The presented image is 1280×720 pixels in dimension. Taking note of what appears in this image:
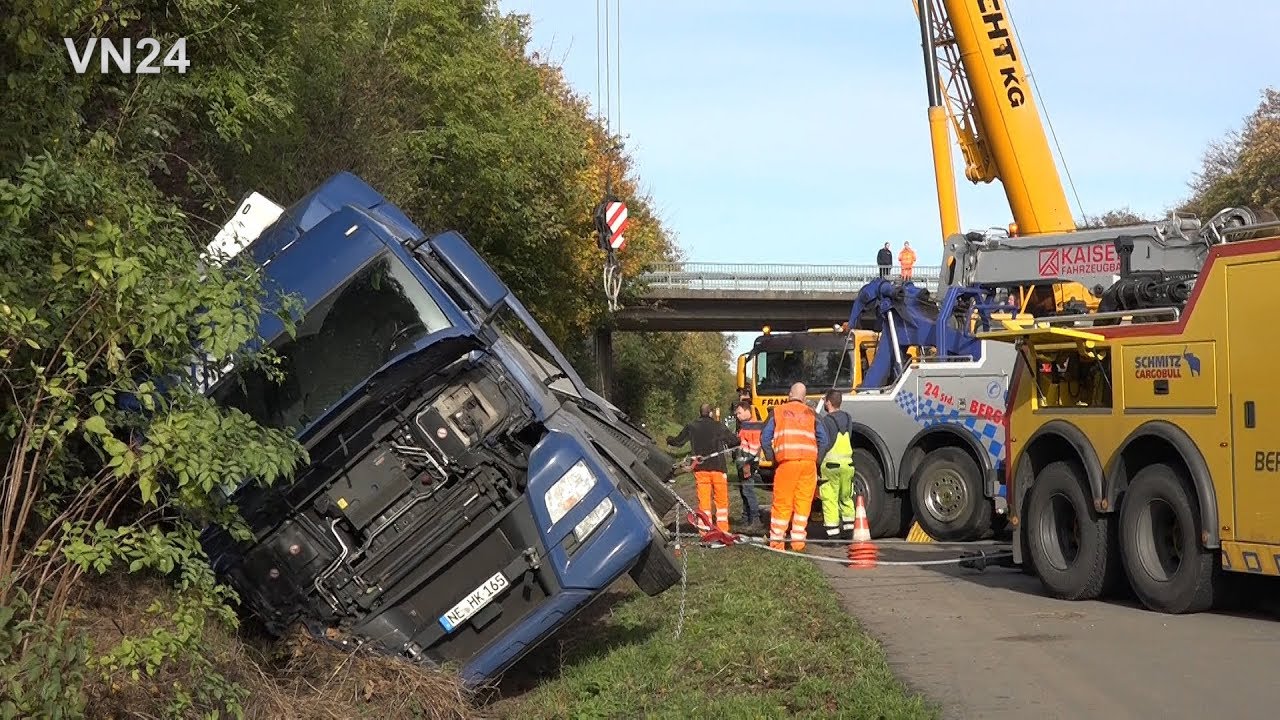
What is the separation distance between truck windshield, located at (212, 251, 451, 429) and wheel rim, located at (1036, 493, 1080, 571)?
5.90 metres

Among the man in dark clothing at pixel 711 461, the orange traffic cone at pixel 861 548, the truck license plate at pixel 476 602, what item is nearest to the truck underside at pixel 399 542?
the truck license plate at pixel 476 602

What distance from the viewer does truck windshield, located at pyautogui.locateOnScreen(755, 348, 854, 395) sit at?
2116 centimetres

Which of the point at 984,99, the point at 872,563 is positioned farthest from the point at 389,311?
the point at 984,99

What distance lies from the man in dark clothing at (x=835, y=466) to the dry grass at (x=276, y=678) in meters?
8.74

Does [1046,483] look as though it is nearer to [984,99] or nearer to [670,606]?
[670,606]

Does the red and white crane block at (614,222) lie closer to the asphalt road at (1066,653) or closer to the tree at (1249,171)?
the asphalt road at (1066,653)

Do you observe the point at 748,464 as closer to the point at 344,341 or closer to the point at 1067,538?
the point at 1067,538

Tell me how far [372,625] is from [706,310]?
44504 millimetres

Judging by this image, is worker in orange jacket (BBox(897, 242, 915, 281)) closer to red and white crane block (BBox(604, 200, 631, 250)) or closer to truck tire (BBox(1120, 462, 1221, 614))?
red and white crane block (BBox(604, 200, 631, 250))

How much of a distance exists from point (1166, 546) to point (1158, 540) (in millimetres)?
70

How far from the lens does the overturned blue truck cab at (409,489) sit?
27.5 ft

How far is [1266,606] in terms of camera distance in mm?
10820

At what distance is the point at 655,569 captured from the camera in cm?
897

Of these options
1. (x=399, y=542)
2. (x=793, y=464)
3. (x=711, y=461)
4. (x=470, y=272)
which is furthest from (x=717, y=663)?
(x=711, y=461)
